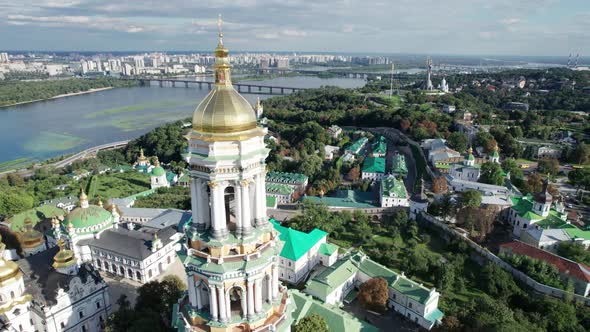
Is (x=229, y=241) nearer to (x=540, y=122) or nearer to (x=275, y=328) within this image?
(x=275, y=328)

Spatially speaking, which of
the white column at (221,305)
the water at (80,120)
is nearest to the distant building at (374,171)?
the white column at (221,305)

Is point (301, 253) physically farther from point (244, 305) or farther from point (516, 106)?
point (516, 106)

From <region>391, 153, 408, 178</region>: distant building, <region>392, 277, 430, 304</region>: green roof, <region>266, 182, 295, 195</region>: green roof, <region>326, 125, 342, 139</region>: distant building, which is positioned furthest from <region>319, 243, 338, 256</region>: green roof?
<region>326, 125, 342, 139</region>: distant building

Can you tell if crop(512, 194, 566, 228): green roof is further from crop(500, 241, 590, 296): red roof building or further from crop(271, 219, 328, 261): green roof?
crop(271, 219, 328, 261): green roof

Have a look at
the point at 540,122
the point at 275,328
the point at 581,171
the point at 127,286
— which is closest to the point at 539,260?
the point at 581,171

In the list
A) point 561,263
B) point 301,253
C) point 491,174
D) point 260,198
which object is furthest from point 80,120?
point 561,263

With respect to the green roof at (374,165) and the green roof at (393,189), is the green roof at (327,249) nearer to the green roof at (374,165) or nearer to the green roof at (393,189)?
the green roof at (393,189)
